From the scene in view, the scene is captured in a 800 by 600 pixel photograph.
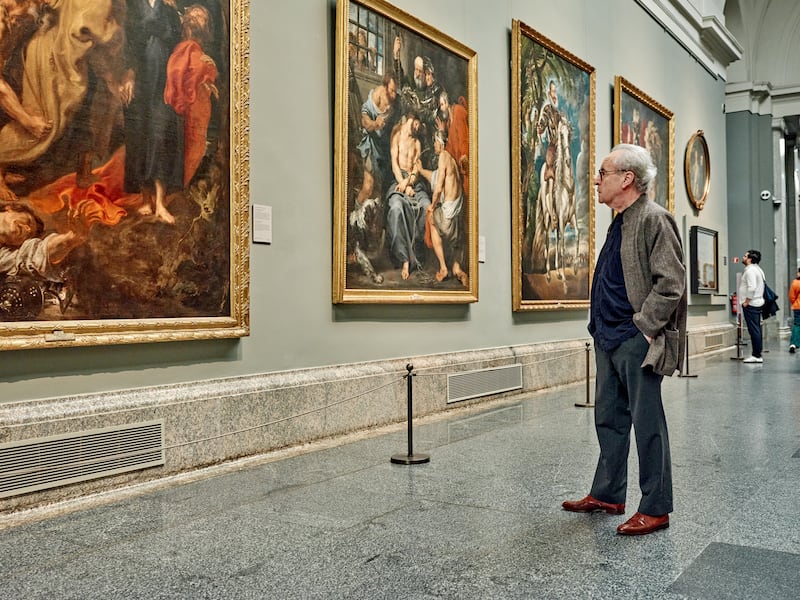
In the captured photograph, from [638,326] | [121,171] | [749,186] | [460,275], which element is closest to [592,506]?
[638,326]

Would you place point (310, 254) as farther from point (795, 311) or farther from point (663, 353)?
point (795, 311)

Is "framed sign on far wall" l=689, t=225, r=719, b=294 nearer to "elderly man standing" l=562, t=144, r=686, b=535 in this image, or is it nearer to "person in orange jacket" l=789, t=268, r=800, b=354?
"person in orange jacket" l=789, t=268, r=800, b=354

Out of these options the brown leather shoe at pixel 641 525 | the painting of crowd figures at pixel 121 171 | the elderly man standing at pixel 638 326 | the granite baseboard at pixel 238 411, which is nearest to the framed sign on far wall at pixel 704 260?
the granite baseboard at pixel 238 411

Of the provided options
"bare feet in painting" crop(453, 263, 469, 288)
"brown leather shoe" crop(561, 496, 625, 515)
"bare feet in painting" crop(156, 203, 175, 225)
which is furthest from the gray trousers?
"bare feet in painting" crop(453, 263, 469, 288)

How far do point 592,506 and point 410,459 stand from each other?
76.2 inches

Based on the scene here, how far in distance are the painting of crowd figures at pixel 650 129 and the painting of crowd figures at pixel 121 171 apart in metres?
10.0

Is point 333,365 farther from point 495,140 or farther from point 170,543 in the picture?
point 495,140

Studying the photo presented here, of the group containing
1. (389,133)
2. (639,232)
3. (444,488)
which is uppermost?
(389,133)

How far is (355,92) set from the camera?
802 centimetres

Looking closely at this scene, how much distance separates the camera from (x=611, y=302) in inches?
182

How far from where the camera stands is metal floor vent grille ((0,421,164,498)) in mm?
5047

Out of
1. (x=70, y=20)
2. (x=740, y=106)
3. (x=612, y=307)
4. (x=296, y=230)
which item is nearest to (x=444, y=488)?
(x=612, y=307)

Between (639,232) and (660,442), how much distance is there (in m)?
1.15

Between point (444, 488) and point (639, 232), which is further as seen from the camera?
point (444, 488)
